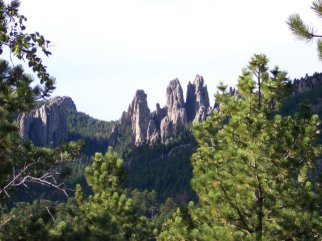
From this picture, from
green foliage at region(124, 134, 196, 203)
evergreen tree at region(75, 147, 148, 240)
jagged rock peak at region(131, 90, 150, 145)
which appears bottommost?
evergreen tree at region(75, 147, 148, 240)

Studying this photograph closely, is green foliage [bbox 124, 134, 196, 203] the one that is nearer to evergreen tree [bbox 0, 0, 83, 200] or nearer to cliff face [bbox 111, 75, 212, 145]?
cliff face [bbox 111, 75, 212, 145]

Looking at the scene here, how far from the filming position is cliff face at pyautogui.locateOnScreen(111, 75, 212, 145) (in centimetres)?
18438

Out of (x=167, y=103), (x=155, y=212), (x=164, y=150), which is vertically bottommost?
(x=155, y=212)

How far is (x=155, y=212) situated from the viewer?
110 metres

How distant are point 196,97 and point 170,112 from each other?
1236 centimetres

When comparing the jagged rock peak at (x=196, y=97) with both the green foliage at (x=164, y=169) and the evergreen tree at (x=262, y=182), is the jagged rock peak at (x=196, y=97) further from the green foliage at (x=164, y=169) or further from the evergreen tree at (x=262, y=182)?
the evergreen tree at (x=262, y=182)

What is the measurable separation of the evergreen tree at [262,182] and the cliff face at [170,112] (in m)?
166

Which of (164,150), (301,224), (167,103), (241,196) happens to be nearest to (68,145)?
(241,196)

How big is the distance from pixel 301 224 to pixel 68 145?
6919 mm

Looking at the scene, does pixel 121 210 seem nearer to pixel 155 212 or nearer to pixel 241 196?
pixel 241 196

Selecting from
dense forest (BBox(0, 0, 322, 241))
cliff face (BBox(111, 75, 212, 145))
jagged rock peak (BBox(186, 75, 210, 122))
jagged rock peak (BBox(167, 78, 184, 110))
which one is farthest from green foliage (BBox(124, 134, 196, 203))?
dense forest (BBox(0, 0, 322, 241))

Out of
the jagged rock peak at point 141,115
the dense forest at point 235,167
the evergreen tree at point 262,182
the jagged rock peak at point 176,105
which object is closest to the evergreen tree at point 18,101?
the dense forest at point 235,167

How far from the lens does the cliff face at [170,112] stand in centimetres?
18438

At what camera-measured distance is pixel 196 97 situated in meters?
192
